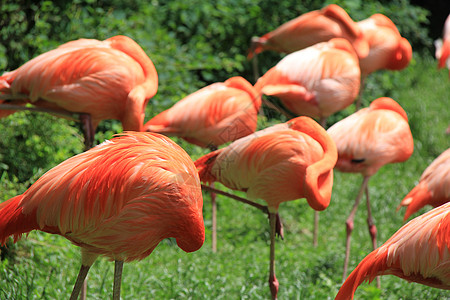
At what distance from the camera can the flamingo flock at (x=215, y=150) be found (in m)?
2.30

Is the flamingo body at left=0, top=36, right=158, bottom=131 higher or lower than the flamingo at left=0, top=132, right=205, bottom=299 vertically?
lower

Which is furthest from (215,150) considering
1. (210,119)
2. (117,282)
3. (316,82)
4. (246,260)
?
(117,282)

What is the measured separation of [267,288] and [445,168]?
1.15 m

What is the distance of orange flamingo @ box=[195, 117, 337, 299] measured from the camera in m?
2.96

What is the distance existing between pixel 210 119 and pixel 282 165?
772mm

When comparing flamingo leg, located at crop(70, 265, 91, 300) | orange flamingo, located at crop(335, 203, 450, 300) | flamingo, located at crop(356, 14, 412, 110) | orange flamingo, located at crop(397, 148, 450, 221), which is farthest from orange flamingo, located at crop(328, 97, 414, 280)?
flamingo leg, located at crop(70, 265, 91, 300)

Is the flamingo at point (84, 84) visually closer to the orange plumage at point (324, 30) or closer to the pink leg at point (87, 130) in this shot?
the pink leg at point (87, 130)

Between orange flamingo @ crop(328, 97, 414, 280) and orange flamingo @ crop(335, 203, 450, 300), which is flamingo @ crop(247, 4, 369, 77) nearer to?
orange flamingo @ crop(328, 97, 414, 280)

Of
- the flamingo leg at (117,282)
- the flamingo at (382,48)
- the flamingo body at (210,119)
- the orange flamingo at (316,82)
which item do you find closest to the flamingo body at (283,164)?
the flamingo body at (210,119)

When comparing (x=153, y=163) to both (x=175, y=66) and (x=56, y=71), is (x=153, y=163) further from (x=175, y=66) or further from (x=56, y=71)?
(x=175, y=66)

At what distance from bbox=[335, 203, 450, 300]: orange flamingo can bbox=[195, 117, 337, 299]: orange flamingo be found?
546 millimetres

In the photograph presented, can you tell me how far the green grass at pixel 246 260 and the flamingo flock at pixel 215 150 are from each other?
309 mm

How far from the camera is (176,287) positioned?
3.17 metres

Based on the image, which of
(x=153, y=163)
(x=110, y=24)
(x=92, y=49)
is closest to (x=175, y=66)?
(x=110, y=24)
